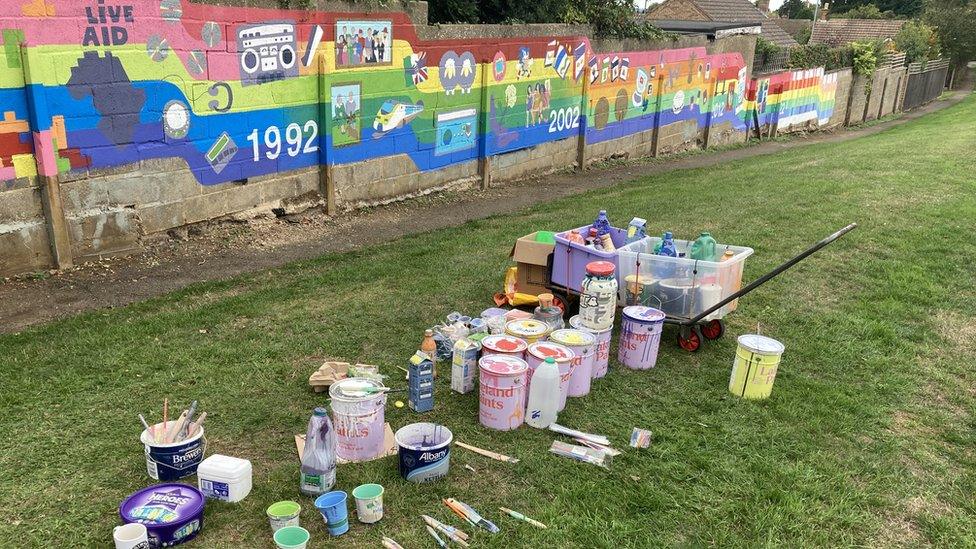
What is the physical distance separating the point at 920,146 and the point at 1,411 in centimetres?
1670

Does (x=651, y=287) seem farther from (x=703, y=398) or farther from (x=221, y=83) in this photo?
(x=221, y=83)

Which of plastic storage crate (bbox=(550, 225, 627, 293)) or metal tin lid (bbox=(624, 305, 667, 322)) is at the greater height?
plastic storage crate (bbox=(550, 225, 627, 293))

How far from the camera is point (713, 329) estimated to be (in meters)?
5.59

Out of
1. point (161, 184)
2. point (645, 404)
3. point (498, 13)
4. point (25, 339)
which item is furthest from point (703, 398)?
point (498, 13)

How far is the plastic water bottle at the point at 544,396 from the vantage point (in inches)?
167

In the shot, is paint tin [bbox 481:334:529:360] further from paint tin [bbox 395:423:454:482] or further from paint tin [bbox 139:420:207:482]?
paint tin [bbox 139:420:207:482]

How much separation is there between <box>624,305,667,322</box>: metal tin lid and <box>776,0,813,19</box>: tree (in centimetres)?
8729

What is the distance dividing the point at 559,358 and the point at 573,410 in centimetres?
41

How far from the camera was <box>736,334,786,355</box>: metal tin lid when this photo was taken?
4617mm

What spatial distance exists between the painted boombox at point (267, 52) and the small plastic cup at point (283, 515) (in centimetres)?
585

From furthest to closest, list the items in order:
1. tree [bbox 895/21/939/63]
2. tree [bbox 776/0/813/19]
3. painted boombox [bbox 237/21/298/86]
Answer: tree [bbox 776/0/813/19]
tree [bbox 895/21/939/63]
painted boombox [bbox 237/21/298/86]

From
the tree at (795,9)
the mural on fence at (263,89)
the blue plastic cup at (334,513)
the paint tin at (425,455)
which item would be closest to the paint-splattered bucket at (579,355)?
the paint tin at (425,455)

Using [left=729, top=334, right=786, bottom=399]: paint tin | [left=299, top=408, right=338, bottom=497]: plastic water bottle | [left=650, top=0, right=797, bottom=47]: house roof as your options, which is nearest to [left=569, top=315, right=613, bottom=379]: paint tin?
[left=729, top=334, right=786, bottom=399]: paint tin

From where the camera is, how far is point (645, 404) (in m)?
4.68
